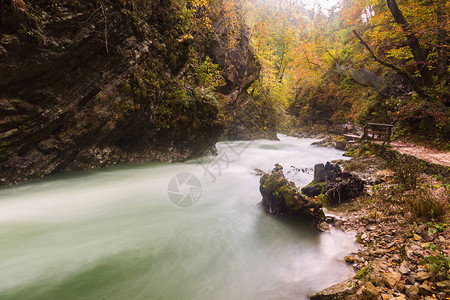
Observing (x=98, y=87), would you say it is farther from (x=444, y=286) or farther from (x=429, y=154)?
(x=429, y=154)

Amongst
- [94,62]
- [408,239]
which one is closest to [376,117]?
[408,239]

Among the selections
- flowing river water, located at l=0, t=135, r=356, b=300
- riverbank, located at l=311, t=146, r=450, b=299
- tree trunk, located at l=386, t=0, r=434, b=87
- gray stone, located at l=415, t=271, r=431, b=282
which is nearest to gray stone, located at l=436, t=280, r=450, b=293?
riverbank, located at l=311, t=146, r=450, b=299

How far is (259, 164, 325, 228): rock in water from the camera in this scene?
4.25m

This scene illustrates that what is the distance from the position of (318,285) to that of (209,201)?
10.7ft

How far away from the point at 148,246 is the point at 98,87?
15.4 feet

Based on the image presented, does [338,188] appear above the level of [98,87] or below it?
below

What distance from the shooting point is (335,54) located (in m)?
18.6

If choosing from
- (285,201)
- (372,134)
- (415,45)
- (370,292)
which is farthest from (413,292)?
(415,45)

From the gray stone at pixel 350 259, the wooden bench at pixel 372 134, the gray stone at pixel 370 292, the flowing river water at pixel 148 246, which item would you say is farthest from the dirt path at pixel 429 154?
the gray stone at pixel 370 292

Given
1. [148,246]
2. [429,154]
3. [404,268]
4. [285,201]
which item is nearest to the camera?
[404,268]

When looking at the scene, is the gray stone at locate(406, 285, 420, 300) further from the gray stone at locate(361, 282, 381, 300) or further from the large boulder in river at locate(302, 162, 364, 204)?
the large boulder in river at locate(302, 162, 364, 204)

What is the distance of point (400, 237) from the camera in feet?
10.7

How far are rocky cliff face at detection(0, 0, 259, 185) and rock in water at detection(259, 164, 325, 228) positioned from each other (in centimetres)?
475

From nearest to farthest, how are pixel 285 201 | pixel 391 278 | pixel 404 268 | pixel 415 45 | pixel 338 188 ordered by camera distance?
pixel 391 278
pixel 404 268
pixel 285 201
pixel 338 188
pixel 415 45
